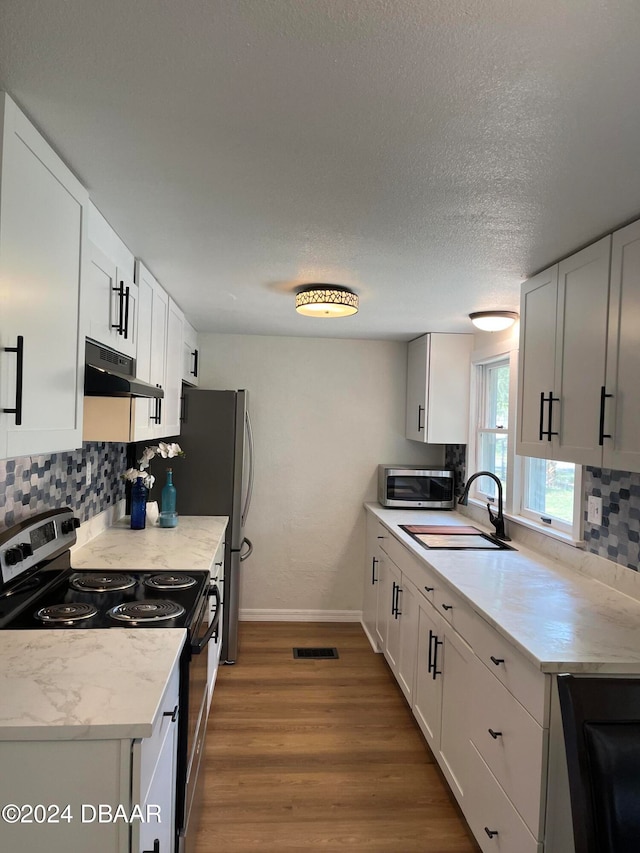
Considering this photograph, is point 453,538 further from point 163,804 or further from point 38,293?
point 38,293

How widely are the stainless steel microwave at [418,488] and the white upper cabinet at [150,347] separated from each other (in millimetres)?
1865

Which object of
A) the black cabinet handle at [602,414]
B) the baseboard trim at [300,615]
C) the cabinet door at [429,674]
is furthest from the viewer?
the baseboard trim at [300,615]

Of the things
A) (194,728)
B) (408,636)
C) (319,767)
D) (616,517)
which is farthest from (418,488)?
(194,728)

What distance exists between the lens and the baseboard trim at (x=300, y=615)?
433cm

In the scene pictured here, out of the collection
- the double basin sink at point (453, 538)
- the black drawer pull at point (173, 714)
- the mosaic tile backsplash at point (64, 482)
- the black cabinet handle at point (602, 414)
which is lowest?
the black drawer pull at point (173, 714)

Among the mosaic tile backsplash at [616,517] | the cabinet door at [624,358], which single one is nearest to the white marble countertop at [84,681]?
the cabinet door at [624,358]

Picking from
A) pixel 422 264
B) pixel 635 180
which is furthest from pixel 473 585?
pixel 635 180

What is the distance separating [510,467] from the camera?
3.22 metres

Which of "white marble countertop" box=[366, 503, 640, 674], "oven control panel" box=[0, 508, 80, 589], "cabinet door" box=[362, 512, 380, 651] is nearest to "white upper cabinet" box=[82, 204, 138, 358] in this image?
"oven control panel" box=[0, 508, 80, 589]

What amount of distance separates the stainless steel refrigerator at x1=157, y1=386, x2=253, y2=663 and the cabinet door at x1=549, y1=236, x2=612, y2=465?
2.10 metres

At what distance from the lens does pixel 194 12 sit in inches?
35.4

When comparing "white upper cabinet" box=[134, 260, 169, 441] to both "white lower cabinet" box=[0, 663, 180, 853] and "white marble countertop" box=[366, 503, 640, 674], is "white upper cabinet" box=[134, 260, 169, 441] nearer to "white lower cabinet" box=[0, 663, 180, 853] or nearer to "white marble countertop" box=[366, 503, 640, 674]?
"white lower cabinet" box=[0, 663, 180, 853]

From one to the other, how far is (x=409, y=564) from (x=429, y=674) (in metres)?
0.59

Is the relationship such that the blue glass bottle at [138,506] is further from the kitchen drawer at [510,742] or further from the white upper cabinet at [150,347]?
the kitchen drawer at [510,742]
